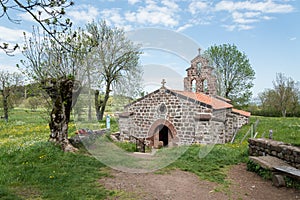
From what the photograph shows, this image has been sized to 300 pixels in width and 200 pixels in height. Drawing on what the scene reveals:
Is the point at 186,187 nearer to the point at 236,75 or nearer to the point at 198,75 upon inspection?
the point at 198,75

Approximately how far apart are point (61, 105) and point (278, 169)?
748 cm

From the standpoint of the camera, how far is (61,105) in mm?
8578

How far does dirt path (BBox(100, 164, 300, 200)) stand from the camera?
5023mm

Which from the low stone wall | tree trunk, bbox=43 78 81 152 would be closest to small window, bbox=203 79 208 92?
the low stone wall

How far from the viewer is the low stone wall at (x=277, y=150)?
614cm

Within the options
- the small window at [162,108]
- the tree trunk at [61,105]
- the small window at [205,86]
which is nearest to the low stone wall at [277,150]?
the small window at [162,108]

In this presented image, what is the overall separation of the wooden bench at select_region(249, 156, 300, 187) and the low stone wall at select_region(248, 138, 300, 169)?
0.55 feet

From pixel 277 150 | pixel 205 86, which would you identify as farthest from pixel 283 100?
pixel 277 150

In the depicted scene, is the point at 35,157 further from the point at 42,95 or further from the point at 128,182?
the point at 128,182

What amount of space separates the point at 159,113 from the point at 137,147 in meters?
2.37

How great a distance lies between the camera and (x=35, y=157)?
7.38 meters

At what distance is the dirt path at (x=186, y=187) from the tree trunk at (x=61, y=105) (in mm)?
3151

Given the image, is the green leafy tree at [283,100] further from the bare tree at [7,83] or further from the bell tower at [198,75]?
the bare tree at [7,83]

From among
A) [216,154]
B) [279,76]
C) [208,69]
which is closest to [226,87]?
[279,76]
